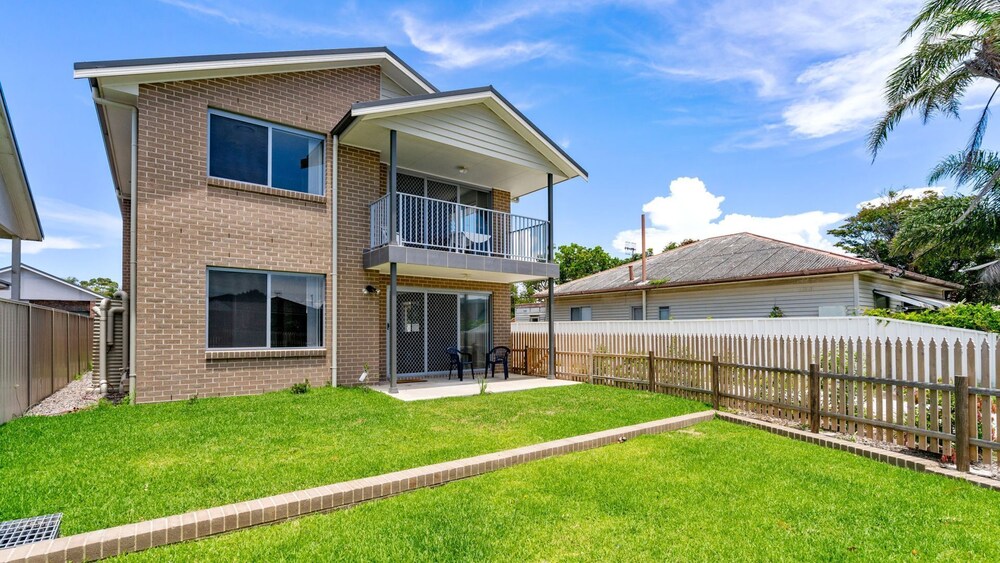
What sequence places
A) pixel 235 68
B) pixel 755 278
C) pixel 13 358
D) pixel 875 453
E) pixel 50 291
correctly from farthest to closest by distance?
pixel 50 291
pixel 755 278
pixel 235 68
pixel 13 358
pixel 875 453

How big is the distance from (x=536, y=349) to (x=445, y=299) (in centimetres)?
291

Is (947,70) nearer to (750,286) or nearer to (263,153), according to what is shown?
(750,286)

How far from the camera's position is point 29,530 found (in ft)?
10.6

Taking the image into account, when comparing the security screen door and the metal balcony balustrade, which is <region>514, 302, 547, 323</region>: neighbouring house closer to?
the security screen door

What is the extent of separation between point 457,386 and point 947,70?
61.6 feet

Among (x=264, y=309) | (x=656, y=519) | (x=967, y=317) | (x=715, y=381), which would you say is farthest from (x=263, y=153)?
(x=967, y=317)

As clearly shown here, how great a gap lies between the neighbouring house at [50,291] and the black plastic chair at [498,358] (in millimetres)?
22816

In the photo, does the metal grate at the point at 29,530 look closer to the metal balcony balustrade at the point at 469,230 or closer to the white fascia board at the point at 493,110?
the white fascia board at the point at 493,110

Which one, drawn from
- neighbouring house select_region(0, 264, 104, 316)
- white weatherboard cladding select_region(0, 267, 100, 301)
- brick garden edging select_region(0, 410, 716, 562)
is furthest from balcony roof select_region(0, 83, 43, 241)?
white weatherboard cladding select_region(0, 267, 100, 301)

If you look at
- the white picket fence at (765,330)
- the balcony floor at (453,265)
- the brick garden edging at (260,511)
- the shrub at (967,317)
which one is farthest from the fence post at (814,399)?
the shrub at (967,317)

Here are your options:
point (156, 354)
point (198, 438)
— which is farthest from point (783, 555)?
point (156, 354)

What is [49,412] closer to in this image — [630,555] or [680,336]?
[630,555]

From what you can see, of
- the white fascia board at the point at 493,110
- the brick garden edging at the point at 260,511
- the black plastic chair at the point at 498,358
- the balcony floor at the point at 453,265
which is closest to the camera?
the brick garden edging at the point at 260,511

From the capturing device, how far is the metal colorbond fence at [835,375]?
17.5 feet
